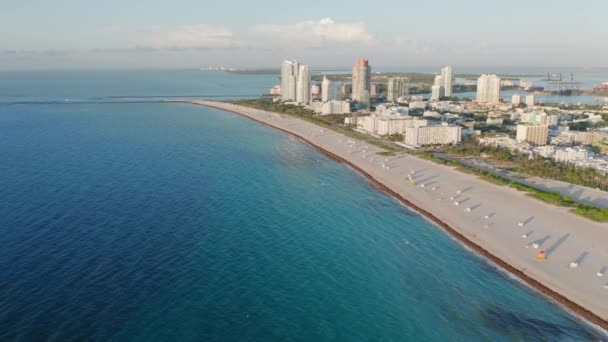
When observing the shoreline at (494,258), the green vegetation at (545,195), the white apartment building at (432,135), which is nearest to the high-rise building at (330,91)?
the white apartment building at (432,135)

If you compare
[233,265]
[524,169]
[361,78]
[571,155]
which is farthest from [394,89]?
[233,265]

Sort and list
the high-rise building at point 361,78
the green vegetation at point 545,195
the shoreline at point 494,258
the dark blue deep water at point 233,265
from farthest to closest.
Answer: the high-rise building at point 361,78
the green vegetation at point 545,195
the shoreline at point 494,258
the dark blue deep water at point 233,265

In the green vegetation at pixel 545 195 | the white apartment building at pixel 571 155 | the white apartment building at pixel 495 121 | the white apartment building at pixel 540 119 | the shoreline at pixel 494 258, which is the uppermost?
the white apartment building at pixel 540 119

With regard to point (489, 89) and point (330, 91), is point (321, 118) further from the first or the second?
point (489, 89)

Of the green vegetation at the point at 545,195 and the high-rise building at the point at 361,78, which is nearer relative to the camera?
the green vegetation at the point at 545,195

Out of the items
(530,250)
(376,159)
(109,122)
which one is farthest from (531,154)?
(109,122)

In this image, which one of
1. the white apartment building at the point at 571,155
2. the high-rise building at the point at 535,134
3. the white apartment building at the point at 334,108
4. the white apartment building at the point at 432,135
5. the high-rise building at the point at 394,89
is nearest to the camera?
the white apartment building at the point at 571,155

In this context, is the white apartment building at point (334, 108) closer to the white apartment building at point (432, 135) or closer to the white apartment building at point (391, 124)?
the white apartment building at point (391, 124)
